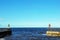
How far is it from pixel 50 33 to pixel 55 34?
5.60ft

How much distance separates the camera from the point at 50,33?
56469mm

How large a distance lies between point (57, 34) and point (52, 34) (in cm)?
161

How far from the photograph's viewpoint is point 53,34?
56.0 meters

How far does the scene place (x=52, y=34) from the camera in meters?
56.1

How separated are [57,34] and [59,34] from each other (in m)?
0.75

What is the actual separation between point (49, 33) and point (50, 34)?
615mm

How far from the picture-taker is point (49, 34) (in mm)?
56219

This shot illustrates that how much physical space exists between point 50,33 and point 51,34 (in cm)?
54

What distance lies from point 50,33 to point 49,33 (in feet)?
1.18

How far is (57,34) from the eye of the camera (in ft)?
183

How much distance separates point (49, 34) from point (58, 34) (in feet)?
9.54

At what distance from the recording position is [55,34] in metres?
55.8

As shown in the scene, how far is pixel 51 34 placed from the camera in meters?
56.1
